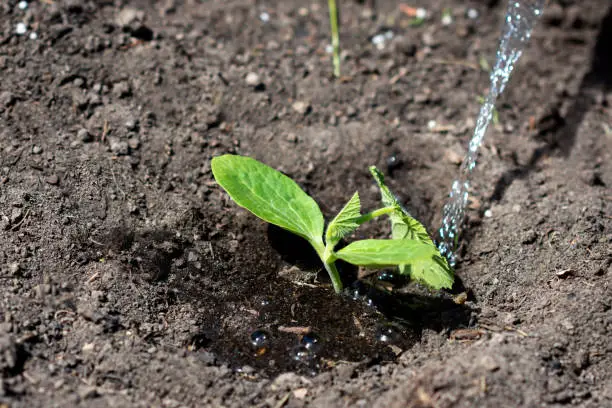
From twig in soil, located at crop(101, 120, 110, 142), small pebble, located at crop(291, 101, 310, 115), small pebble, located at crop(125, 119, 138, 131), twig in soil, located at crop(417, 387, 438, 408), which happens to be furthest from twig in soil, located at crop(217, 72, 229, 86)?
twig in soil, located at crop(417, 387, 438, 408)

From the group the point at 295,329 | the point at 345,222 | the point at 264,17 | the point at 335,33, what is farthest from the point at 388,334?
the point at 264,17

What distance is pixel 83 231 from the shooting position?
2.66m

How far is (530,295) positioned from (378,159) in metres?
0.96

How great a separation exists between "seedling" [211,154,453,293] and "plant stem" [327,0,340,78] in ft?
3.71

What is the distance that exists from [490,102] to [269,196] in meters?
1.22

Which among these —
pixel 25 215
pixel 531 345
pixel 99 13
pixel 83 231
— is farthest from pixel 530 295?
pixel 99 13

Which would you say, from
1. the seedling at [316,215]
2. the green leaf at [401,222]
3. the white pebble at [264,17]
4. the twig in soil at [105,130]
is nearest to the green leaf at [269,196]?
the seedling at [316,215]

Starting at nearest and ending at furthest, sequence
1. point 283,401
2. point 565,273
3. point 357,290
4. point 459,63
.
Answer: point 283,401
point 565,273
point 357,290
point 459,63

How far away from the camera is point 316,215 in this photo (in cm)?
267

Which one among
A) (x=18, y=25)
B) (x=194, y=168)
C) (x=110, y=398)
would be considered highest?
(x=18, y=25)

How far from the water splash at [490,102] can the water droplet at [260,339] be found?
85 centimetres

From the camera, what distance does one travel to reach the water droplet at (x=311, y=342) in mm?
2529

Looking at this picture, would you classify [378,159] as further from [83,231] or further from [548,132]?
Result: [83,231]

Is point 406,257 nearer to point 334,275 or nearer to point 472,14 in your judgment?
point 334,275
